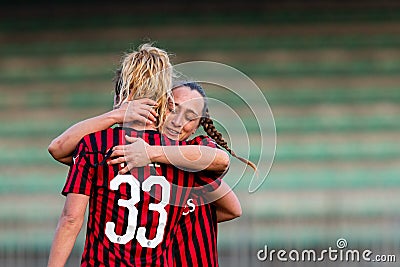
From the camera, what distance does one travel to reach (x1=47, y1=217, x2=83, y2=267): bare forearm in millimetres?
3283

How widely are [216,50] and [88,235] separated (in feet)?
12.8

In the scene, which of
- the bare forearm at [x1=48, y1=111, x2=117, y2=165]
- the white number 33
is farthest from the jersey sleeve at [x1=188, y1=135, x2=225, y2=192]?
the bare forearm at [x1=48, y1=111, x2=117, y2=165]

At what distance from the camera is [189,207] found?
350cm

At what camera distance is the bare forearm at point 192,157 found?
328 centimetres

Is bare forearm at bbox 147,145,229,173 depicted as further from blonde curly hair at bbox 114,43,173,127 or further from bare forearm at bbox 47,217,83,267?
bare forearm at bbox 47,217,83,267

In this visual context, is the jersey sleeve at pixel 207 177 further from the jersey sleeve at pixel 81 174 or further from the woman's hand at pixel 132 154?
the jersey sleeve at pixel 81 174

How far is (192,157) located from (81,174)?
0.36m

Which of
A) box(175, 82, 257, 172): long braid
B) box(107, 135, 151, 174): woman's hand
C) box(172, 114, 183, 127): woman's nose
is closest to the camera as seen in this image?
box(107, 135, 151, 174): woman's hand

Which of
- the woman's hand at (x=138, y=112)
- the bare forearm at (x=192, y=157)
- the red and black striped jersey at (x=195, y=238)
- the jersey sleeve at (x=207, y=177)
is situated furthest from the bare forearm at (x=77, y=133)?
the red and black striped jersey at (x=195, y=238)

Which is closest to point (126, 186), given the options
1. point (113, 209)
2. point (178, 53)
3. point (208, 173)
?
point (113, 209)

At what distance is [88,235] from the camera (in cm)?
335

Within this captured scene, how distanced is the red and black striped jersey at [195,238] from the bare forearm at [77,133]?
16.5 inches

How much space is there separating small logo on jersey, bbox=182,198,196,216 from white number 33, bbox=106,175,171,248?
16cm

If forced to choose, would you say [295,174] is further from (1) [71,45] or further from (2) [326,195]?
(1) [71,45]
